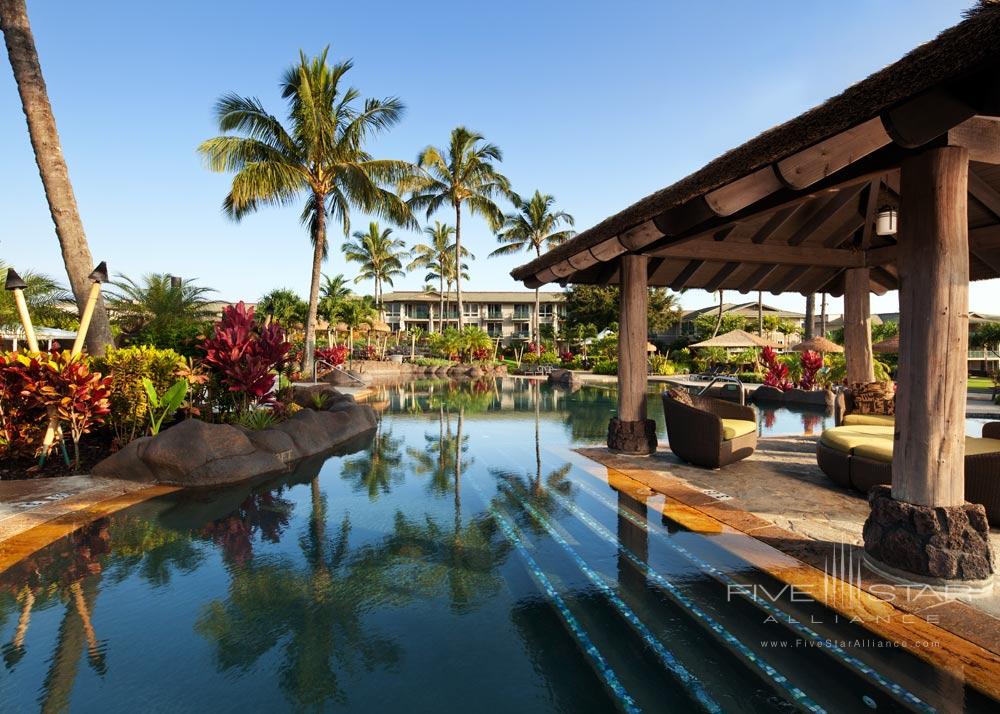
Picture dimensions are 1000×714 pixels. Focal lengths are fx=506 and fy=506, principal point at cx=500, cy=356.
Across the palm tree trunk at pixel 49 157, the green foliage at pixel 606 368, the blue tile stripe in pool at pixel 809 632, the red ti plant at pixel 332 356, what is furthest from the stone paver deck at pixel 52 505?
the green foliage at pixel 606 368

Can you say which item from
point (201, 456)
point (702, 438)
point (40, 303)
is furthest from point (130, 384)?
point (40, 303)

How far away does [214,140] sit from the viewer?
53.2 feet

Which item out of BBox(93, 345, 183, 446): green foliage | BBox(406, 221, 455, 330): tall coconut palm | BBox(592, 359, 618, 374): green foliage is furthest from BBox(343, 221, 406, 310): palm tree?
BBox(93, 345, 183, 446): green foliage

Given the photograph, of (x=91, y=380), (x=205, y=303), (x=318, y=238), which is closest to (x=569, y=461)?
(x=91, y=380)

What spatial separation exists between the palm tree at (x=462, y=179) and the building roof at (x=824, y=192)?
77.6 feet

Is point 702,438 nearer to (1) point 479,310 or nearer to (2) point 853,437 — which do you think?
(2) point 853,437

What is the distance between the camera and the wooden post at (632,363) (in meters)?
7.07

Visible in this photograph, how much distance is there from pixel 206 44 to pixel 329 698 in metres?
13.1

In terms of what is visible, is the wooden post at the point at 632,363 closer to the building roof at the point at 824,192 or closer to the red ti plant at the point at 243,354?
the building roof at the point at 824,192

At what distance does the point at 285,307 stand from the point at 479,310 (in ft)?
97.2

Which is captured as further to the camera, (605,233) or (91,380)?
(91,380)

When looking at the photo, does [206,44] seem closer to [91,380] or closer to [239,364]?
[239,364]

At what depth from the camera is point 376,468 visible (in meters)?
7.13

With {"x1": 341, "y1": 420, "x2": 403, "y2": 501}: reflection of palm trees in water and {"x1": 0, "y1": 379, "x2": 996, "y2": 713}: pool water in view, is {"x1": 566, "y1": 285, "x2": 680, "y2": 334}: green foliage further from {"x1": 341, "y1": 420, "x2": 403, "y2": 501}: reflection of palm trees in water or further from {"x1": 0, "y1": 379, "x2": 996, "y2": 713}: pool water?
{"x1": 0, "y1": 379, "x2": 996, "y2": 713}: pool water
